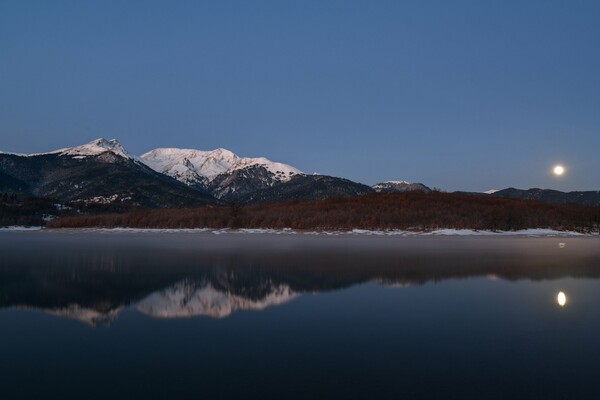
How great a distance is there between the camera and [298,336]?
13.4 m

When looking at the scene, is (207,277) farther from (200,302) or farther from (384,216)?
(384,216)

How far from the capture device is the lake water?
948 cm

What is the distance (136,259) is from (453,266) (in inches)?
823

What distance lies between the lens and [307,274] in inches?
1067

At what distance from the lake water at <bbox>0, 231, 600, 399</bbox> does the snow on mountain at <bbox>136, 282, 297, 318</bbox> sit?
0.06 meters

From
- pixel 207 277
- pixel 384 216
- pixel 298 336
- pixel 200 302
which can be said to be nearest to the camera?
pixel 298 336

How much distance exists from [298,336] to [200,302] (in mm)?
6312

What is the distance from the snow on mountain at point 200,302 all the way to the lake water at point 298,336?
64 mm

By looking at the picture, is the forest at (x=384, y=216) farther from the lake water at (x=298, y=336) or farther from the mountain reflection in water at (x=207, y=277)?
the lake water at (x=298, y=336)

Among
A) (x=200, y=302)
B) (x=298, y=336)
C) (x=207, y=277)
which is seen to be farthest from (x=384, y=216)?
(x=298, y=336)

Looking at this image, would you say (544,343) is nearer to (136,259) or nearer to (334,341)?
(334,341)

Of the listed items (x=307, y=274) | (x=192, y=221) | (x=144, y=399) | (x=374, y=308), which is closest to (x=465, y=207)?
(x=192, y=221)

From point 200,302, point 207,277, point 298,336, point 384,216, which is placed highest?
point 384,216

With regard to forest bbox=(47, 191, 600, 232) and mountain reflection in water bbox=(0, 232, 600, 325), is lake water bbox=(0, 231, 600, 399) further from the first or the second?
forest bbox=(47, 191, 600, 232)
